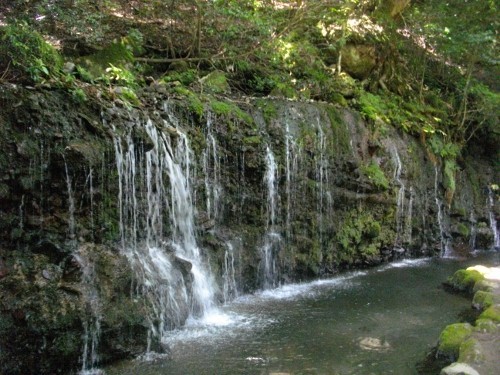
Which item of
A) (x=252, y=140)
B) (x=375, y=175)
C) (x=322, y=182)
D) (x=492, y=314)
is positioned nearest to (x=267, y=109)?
(x=252, y=140)

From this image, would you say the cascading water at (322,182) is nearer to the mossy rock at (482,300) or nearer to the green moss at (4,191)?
the mossy rock at (482,300)

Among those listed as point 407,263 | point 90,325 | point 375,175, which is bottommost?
point 407,263

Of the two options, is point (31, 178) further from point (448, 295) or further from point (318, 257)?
point (448, 295)

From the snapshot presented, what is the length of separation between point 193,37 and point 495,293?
7.73 meters

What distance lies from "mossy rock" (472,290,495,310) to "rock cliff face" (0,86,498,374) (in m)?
3.07

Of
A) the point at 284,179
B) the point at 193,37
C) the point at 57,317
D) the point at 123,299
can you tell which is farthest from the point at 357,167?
the point at 57,317

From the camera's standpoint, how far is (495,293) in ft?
26.5

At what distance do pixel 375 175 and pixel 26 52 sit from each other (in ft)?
26.3

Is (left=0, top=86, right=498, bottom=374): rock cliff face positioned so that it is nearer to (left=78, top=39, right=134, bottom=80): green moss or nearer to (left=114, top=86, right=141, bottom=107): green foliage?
(left=114, top=86, right=141, bottom=107): green foliage

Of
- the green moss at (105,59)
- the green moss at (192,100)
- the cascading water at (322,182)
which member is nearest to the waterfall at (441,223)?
the cascading water at (322,182)

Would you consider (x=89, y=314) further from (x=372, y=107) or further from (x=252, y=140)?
(x=372, y=107)

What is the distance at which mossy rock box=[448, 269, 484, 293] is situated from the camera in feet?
30.1

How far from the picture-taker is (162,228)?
24.7 ft

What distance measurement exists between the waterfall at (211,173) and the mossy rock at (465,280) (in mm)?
4895
